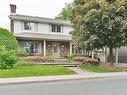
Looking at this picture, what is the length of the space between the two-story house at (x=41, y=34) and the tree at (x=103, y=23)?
11.5 meters

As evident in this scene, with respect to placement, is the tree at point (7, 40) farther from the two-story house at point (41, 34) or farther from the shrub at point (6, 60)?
the shrub at point (6, 60)

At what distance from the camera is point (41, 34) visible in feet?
128

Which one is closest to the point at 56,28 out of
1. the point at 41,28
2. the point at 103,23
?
the point at 41,28

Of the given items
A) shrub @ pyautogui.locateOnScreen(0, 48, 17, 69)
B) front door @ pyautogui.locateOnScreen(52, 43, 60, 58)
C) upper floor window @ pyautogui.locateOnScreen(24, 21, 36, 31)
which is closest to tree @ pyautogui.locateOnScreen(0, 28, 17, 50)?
upper floor window @ pyautogui.locateOnScreen(24, 21, 36, 31)

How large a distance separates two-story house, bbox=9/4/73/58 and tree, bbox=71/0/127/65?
11471 millimetres

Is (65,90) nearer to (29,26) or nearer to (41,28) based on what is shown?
(29,26)

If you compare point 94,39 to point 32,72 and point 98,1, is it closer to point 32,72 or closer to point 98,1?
point 98,1

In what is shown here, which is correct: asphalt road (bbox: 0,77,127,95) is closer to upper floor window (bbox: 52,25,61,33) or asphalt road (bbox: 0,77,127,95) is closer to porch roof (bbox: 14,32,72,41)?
porch roof (bbox: 14,32,72,41)

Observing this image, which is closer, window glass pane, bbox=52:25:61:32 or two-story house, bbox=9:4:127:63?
two-story house, bbox=9:4:127:63

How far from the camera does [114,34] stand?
26.5m

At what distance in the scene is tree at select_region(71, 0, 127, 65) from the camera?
25750 mm

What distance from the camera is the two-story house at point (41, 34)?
125ft

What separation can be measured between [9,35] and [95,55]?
1359 centimetres

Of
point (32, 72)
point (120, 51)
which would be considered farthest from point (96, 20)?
point (120, 51)
